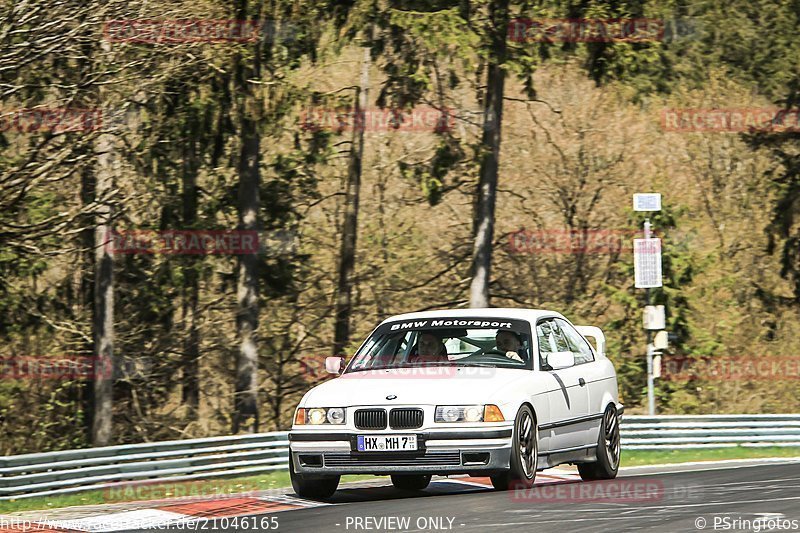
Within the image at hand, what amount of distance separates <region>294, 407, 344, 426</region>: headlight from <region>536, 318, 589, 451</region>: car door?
1857mm

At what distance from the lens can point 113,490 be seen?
14516 millimetres

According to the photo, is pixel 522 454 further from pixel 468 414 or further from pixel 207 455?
pixel 207 455

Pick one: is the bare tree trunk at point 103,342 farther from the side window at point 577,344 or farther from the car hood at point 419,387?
the car hood at point 419,387

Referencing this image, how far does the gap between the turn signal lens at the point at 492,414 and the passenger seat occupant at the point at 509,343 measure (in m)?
1.28

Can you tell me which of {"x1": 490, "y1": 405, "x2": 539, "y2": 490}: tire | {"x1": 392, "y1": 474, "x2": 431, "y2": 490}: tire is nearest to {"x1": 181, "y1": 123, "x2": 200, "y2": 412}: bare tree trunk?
{"x1": 392, "y1": 474, "x2": 431, "y2": 490}: tire

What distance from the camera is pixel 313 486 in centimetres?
1159

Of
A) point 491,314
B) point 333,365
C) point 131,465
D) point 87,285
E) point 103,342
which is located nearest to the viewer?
point 333,365

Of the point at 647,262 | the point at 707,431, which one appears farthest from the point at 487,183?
the point at 707,431

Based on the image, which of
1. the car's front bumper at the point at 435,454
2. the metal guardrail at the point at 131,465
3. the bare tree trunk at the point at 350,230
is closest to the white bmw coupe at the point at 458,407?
the car's front bumper at the point at 435,454

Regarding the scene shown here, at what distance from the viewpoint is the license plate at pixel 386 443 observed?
1080 centimetres

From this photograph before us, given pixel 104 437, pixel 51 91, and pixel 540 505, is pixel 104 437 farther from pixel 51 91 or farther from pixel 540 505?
pixel 540 505

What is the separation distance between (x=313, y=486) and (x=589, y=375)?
3.18 meters

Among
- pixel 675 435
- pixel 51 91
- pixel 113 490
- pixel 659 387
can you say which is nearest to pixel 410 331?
pixel 113 490

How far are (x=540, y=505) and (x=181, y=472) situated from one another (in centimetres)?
642
